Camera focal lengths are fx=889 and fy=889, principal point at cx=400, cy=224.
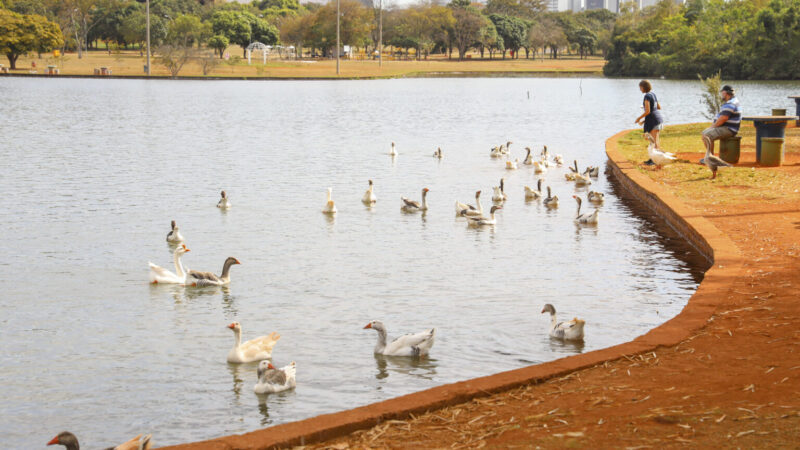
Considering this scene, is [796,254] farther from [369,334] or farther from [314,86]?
[314,86]

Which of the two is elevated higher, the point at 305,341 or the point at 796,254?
the point at 796,254

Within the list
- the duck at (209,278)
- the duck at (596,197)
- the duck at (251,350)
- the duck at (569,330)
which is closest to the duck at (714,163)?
the duck at (596,197)

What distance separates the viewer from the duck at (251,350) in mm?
8914

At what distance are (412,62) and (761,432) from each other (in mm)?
128366

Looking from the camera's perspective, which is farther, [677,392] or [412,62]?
[412,62]

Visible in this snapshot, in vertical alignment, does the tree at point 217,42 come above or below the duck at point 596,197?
above

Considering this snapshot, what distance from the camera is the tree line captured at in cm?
10656

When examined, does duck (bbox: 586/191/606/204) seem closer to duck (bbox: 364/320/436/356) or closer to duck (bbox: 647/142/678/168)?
duck (bbox: 647/142/678/168)

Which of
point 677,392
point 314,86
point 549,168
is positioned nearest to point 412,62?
point 314,86

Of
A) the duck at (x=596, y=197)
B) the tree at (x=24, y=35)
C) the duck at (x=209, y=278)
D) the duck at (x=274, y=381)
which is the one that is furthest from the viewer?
the tree at (x=24, y=35)

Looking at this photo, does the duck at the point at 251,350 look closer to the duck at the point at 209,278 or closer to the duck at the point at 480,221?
the duck at the point at 209,278

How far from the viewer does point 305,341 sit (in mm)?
9664

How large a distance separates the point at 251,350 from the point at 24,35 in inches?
3892

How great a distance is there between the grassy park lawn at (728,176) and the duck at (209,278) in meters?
8.06
